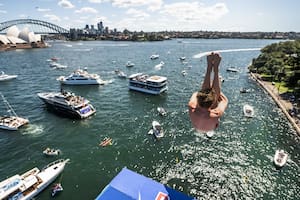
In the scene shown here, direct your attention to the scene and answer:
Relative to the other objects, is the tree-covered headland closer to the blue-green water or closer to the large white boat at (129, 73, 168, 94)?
the blue-green water

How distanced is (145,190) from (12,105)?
49173 millimetres

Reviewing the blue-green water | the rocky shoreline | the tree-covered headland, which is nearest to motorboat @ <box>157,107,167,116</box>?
the blue-green water

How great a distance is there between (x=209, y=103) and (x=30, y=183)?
2558 centimetres

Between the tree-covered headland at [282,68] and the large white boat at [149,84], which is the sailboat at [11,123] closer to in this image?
the large white boat at [149,84]

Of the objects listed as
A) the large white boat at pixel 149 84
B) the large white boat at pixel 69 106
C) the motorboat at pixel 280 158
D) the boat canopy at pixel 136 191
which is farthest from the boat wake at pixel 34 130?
the motorboat at pixel 280 158

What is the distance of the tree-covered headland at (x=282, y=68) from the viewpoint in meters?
61.9

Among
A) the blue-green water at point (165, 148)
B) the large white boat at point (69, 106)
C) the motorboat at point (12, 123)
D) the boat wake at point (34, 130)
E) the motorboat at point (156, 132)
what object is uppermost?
the large white boat at point (69, 106)

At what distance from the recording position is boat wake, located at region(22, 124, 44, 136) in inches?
1597

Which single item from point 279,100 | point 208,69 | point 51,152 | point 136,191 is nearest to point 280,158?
point 136,191

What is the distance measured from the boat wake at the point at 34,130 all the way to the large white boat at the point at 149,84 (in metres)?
29.5

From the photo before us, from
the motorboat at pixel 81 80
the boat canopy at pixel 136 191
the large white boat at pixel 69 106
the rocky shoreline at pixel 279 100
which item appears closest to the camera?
the boat canopy at pixel 136 191

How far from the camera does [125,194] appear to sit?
2023cm

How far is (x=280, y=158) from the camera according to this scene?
105 ft

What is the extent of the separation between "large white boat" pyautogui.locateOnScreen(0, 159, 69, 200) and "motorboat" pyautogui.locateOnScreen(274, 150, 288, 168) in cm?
2980
